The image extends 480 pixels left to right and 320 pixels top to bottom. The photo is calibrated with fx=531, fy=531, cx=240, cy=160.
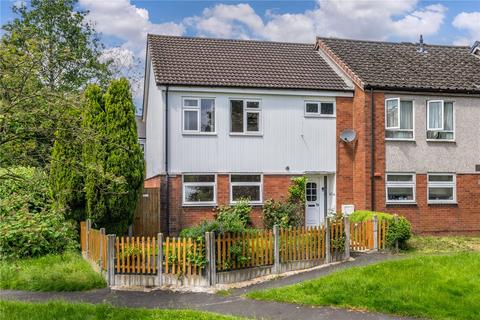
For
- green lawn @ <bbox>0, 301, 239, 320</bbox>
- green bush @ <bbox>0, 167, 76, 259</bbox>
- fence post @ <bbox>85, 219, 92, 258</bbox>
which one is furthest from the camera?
fence post @ <bbox>85, 219, 92, 258</bbox>

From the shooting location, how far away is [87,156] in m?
15.6

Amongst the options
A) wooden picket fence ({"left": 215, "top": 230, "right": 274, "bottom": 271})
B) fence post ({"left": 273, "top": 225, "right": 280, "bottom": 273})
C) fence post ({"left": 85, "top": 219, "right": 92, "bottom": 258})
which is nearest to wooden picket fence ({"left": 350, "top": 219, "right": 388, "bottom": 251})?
fence post ({"left": 273, "top": 225, "right": 280, "bottom": 273})

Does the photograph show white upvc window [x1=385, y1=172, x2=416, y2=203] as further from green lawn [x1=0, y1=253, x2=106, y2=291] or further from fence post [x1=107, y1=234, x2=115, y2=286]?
green lawn [x1=0, y1=253, x2=106, y2=291]

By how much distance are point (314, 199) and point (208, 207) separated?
14.6ft

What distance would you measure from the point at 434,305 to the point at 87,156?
10205 mm

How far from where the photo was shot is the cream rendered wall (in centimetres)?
2039

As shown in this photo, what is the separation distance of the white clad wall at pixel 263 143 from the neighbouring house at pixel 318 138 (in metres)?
0.04

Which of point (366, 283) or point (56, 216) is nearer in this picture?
point (56, 216)

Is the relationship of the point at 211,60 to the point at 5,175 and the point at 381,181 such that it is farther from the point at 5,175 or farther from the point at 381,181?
the point at 5,175

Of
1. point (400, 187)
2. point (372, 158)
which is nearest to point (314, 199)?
point (372, 158)

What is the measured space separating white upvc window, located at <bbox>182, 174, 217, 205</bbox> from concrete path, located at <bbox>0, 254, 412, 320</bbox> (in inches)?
272

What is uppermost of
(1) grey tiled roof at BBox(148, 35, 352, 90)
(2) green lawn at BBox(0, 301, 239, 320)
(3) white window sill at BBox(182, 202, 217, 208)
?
(1) grey tiled roof at BBox(148, 35, 352, 90)

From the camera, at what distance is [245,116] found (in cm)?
1997

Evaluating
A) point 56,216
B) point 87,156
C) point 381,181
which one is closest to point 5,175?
point 56,216
